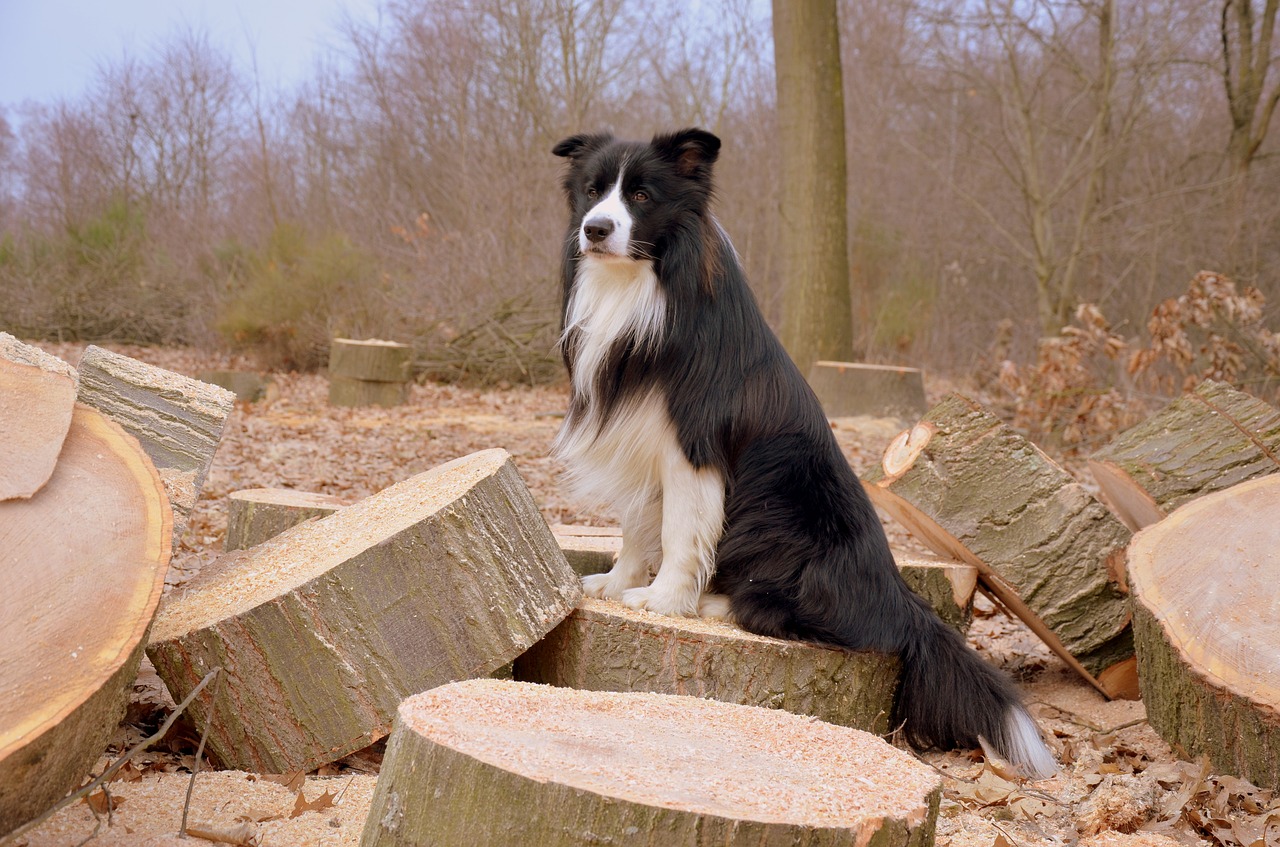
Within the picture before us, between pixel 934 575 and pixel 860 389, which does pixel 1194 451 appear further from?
pixel 860 389

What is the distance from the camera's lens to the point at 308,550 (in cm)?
309

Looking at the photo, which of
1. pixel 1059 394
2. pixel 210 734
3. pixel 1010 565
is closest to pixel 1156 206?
pixel 1059 394

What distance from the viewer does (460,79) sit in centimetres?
1681

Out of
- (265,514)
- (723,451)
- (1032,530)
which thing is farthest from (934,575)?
(265,514)

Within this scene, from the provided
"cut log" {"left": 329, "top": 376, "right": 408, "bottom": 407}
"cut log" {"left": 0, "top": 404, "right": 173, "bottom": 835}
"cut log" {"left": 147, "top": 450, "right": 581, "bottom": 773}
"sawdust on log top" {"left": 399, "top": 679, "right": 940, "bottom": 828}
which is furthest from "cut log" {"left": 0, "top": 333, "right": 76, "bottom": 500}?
"cut log" {"left": 329, "top": 376, "right": 408, "bottom": 407}

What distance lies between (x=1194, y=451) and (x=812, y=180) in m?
6.42

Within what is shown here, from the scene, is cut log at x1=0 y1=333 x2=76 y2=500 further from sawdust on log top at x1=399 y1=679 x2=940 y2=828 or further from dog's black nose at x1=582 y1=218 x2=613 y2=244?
dog's black nose at x1=582 y1=218 x2=613 y2=244

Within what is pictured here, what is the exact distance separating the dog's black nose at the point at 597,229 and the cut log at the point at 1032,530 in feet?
4.93

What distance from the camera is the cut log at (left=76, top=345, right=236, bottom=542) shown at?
3090 millimetres

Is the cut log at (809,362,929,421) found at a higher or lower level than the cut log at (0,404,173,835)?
lower

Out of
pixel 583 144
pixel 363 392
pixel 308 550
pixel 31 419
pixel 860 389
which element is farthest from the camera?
pixel 363 392

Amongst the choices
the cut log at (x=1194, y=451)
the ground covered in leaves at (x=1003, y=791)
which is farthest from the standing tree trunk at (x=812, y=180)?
the cut log at (x=1194, y=451)

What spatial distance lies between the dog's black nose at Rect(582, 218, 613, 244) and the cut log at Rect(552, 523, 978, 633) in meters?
1.16

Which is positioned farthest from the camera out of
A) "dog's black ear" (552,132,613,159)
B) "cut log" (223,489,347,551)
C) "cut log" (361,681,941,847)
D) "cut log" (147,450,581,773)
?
"cut log" (223,489,347,551)
